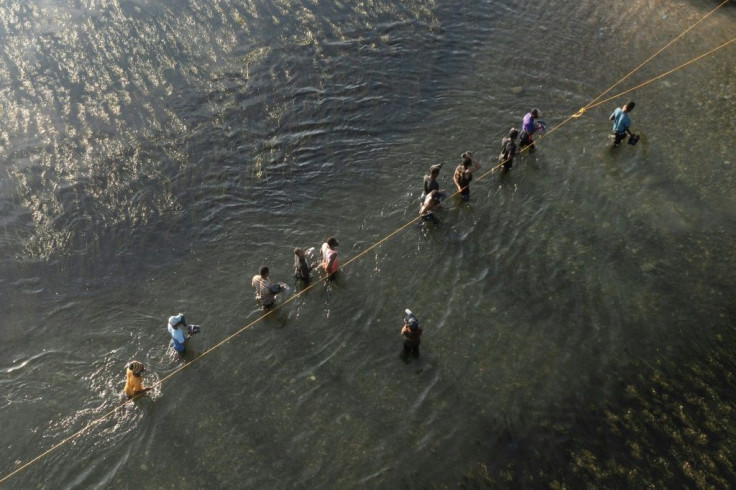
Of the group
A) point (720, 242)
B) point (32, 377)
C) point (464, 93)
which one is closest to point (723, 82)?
point (720, 242)

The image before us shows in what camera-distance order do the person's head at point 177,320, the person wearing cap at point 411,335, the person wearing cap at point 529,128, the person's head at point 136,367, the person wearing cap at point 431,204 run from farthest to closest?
the person wearing cap at point 529,128
the person wearing cap at point 431,204
the person's head at point 177,320
the person wearing cap at point 411,335
the person's head at point 136,367

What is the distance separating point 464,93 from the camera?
2017 cm

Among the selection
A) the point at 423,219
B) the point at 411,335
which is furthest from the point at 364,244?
the point at 411,335

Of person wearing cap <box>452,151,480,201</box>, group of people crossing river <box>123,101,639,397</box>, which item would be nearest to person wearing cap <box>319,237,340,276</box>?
group of people crossing river <box>123,101,639,397</box>

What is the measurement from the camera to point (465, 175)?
54.1ft

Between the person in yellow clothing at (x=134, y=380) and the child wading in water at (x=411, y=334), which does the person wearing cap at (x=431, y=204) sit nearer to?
the child wading in water at (x=411, y=334)

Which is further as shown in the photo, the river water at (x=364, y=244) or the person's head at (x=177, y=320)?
the person's head at (x=177, y=320)

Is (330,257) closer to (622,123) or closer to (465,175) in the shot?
(465,175)

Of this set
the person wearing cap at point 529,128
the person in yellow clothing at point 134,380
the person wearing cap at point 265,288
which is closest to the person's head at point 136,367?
the person in yellow clothing at point 134,380

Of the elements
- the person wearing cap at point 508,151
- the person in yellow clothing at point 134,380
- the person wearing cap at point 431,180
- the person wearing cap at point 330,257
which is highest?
the person wearing cap at point 508,151

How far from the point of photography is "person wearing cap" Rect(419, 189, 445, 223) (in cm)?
1623

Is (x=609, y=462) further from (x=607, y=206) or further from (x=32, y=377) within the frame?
(x=32, y=377)

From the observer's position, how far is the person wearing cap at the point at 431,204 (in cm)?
1623

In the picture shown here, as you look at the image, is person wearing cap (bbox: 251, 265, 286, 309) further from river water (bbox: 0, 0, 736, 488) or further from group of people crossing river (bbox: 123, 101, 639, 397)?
river water (bbox: 0, 0, 736, 488)
